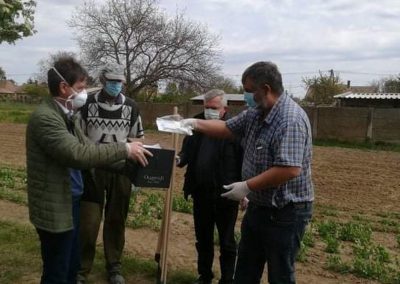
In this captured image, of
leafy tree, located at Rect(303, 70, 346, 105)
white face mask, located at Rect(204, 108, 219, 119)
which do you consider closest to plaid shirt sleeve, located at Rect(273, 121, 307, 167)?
white face mask, located at Rect(204, 108, 219, 119)

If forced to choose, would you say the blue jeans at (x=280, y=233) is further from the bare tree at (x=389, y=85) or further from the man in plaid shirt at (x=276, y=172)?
the bare tree at (x=389, y=85)

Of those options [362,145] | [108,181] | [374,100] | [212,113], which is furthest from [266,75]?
[374,100]

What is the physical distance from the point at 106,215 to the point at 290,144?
2.39 m

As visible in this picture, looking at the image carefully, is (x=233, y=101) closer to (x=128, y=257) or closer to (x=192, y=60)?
(x=192, y=60)

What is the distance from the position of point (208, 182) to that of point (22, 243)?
8.09ft

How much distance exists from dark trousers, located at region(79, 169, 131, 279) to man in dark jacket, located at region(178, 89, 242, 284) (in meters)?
0.67

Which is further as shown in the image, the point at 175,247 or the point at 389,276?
the point at 175,247

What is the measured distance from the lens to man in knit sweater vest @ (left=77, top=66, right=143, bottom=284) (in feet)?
15.2

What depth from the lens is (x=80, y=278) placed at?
4727 millimetres

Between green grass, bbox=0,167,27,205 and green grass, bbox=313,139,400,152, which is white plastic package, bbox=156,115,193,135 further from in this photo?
green grass, bbox=313,139,400,152

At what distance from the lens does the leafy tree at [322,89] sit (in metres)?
47.8

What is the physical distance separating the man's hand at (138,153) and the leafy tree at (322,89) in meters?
44.5

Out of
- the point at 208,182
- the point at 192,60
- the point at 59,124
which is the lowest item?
the point at 208,182

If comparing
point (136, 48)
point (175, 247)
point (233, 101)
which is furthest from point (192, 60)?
point (175, 247)
